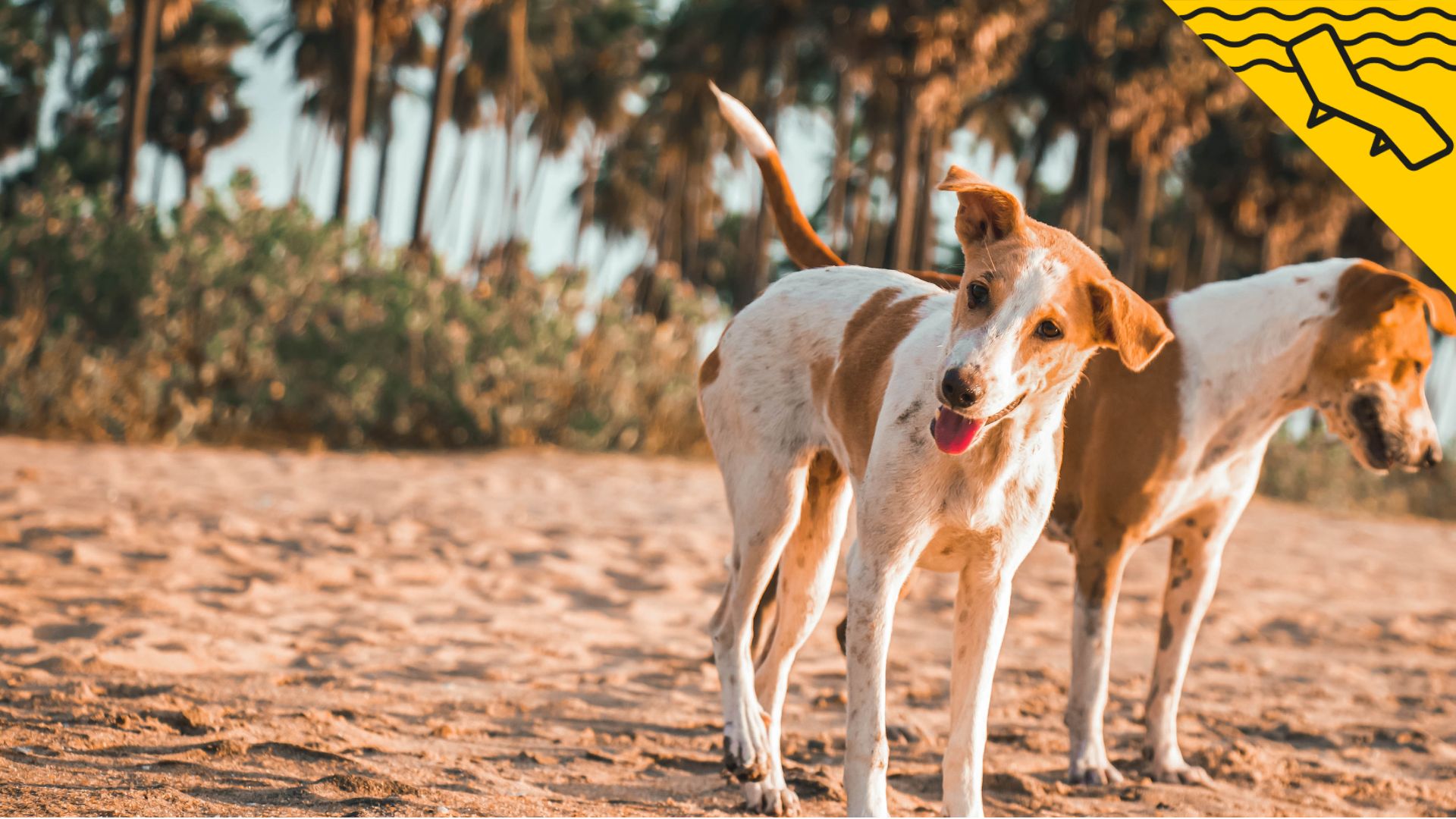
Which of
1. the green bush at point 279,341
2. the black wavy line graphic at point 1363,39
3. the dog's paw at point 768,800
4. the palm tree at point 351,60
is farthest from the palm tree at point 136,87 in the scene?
the black wavy line graphic at point 1363,39

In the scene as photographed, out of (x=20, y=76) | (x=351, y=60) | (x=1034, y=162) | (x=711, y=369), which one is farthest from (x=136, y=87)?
(x=20, y=76)

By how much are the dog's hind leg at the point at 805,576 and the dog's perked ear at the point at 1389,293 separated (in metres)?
1.93

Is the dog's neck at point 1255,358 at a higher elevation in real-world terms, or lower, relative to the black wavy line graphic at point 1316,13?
lower

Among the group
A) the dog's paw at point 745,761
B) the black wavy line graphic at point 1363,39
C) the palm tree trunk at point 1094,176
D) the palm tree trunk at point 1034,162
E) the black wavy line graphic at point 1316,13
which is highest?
the palm tree trunk at point 1034,162

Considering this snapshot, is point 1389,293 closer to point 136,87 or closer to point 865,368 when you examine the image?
point 865,368

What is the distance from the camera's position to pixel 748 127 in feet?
14.4

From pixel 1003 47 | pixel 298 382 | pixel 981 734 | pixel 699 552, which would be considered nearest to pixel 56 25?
pixel 1003 47

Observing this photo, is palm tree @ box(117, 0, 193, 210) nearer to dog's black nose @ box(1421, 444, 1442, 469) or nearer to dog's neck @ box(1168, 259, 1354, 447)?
dog's neck @ box(1168, 259, 1354, 447)

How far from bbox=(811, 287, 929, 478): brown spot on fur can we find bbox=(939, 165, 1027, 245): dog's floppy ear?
47cm

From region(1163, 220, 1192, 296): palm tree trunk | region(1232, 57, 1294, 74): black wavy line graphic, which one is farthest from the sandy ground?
region(1163, 220, 1192, 296): palm tree trunk

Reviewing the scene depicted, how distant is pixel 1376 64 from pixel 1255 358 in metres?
1.23

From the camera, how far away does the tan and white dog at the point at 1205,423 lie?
450 centimetres

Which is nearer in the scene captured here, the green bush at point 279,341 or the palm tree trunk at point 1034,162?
the green bush at point 279,341

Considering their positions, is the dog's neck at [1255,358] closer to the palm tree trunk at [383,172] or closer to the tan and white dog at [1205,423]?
the tan and white dog at [1205,423]
